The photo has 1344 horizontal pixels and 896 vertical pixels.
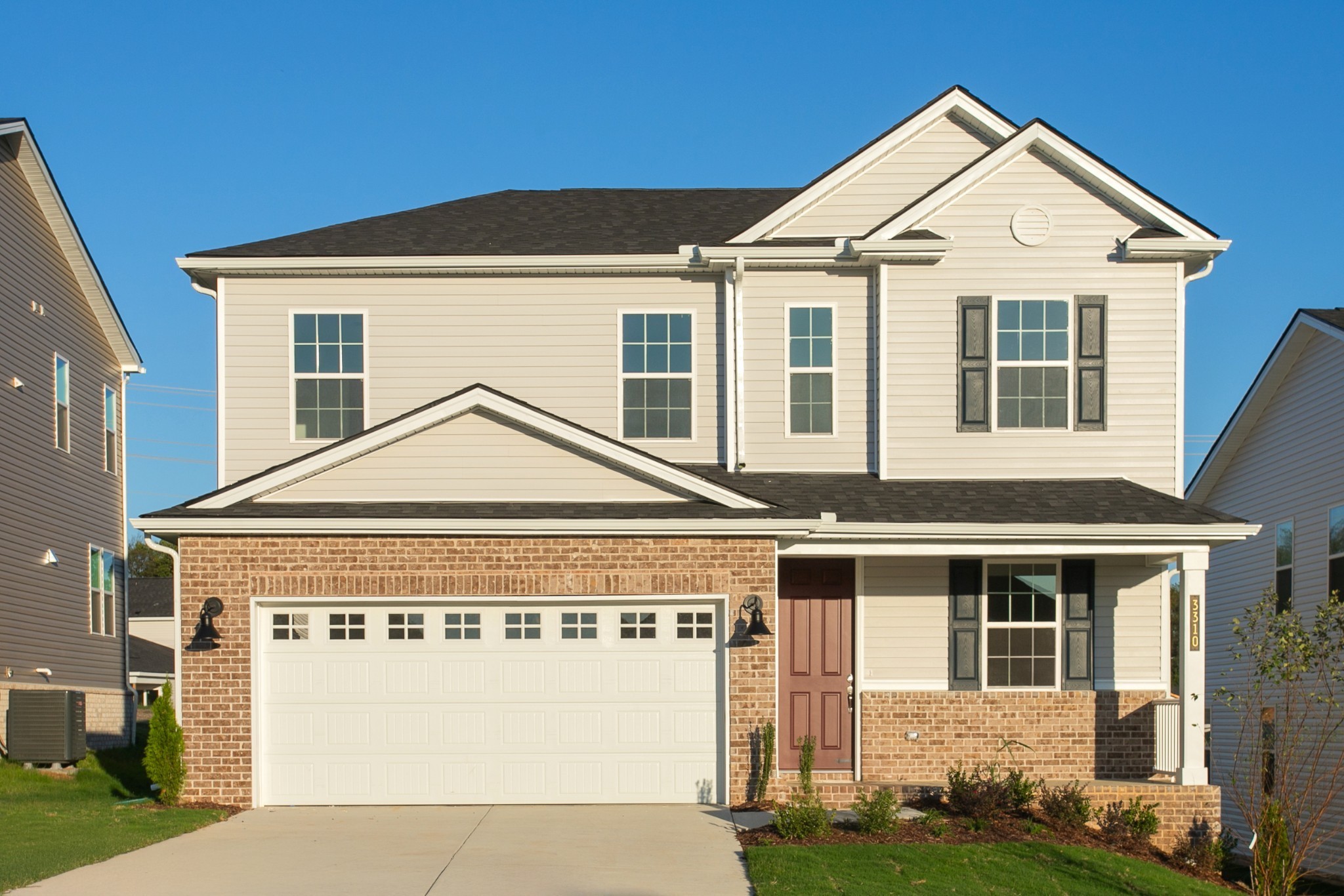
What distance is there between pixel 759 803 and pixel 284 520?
222 inches

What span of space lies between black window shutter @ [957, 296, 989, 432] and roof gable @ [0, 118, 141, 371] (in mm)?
13764

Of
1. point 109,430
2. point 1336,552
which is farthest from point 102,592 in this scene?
point 1336,552

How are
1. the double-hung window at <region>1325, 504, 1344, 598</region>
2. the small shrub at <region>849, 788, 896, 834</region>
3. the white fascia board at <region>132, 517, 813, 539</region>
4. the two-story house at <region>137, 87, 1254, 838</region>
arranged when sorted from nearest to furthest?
1. the small shrub at <region>849, 788, 896, 834</region>
2. the white fascia board at <region>132, 517, 813, 539</region>
3. the two-story house at <region>137, 87, 1254, 838</region>
4. the double-hung window at <region>1325, 504, 1344, 598</region>

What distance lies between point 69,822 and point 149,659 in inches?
1078

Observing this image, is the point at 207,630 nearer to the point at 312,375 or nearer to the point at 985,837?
the point at 312,375

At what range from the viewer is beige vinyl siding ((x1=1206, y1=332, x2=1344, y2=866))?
18578mm

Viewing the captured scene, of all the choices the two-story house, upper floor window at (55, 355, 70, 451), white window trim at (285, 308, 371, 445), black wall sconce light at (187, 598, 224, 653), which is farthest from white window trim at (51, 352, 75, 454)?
black wall sconce light at (187, 598, 224, 653)

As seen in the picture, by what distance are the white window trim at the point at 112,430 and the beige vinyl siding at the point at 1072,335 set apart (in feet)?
49.6

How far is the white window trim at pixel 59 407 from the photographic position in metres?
21.4

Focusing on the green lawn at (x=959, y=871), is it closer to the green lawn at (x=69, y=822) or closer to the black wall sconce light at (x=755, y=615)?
the black wall sconce light at (x=755, y=615)

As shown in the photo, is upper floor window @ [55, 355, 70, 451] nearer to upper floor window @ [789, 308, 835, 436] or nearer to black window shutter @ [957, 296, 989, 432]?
upper floor window @ [789, 308, 835, 436]

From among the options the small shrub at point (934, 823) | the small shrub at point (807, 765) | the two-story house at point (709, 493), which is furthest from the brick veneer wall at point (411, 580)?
the small shrub at point (934, 823)

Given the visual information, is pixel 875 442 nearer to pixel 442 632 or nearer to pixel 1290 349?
pixel 442 632

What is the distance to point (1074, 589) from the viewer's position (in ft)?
52.0
